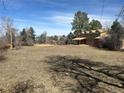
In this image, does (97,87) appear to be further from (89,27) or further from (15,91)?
(89,27)

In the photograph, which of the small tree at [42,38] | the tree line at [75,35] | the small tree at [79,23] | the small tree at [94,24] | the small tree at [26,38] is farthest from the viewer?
the small tree at [42,38]

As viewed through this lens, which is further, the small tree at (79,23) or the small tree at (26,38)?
the small tree at (79,23)

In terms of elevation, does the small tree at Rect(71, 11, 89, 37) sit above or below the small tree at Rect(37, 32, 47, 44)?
above

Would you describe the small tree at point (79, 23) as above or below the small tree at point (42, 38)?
above

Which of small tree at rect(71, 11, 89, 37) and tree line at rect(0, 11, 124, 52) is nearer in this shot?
tree line at rect(0, 11, 124, 52)

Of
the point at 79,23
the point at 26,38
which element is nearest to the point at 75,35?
the point at 79,23

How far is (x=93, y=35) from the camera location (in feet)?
219

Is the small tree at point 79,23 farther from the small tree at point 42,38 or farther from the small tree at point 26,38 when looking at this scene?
the small tree at point 26,38

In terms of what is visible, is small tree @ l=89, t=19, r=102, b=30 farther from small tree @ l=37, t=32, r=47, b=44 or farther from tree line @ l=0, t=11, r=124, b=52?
small tree @ l=37, t=32, r=47, b=44

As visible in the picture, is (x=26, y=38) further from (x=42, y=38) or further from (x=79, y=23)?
(x=79, y=23)

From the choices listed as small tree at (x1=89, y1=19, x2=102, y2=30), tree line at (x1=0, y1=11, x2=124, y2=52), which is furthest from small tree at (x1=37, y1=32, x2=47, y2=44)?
small tree at (x1=89, y1=19, x2=102, y2=30)

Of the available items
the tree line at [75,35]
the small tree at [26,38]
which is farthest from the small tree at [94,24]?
the small tree at [26,38]

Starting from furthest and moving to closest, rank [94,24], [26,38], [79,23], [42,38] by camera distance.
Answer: [42,38] → [94,24] → [79,23] → [26,38]

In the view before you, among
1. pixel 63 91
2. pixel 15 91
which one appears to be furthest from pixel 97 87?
pixel 15 91
